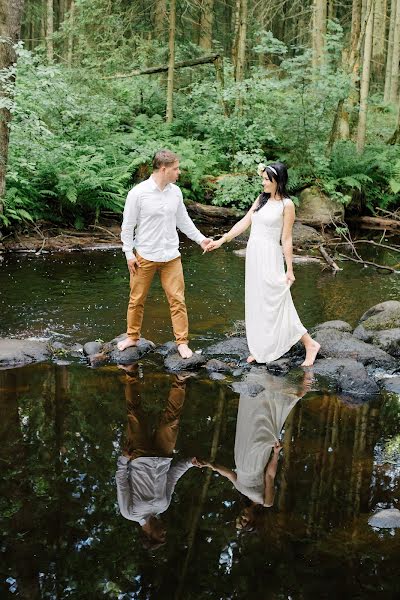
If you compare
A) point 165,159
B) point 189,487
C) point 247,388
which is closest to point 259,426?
point 247,388

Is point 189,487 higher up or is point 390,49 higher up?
point 390,49

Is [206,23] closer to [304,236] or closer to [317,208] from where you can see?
[317,208]

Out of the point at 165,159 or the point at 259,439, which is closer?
the point at 259,439

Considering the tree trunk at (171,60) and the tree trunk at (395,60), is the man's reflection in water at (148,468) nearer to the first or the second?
the tree trunk at (171,60)

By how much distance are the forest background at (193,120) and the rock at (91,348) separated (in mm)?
7013

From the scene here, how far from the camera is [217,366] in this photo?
7.10 meters

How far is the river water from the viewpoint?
3557mm

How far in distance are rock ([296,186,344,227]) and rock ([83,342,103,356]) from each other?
34.4 feet

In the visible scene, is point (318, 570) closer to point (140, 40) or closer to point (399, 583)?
point (399, 583)

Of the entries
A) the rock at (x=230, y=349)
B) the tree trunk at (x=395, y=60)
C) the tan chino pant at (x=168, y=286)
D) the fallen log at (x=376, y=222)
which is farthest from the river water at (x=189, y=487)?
the tree trunk at (x=395, y=60)

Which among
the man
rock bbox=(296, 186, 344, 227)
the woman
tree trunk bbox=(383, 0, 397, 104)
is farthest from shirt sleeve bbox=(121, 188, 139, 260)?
tree trunk bbox=(383, 0, 397, 104)

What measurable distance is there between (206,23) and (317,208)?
9.51m

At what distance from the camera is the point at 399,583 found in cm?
355

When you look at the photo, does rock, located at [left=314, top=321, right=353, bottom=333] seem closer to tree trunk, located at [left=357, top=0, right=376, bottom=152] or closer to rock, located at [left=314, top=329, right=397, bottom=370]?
rock, located at [left=314, top=329, right=397, bottom=370]
